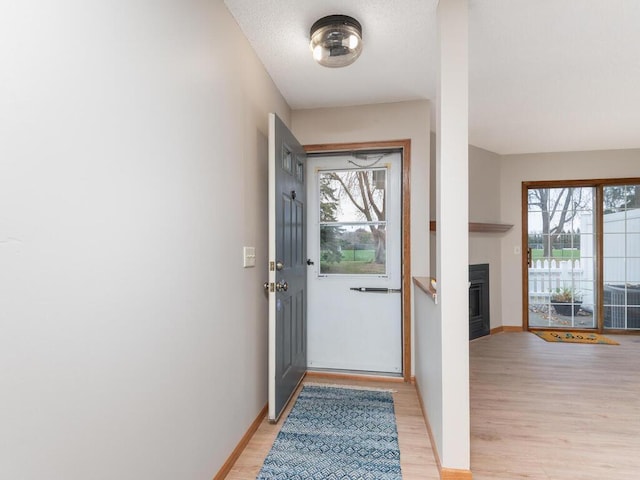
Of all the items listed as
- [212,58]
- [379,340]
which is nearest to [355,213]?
[379,340]

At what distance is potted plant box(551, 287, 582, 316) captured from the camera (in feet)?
14.2

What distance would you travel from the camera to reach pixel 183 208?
132 cm

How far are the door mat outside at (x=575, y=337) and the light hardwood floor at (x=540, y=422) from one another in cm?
48

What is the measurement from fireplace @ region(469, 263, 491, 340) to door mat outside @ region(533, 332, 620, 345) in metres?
0.69

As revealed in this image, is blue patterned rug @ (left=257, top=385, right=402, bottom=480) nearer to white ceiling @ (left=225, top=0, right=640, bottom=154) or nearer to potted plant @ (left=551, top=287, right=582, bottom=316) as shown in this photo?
white ceiling @ (left=225, top=0, right=640, bottom=154)

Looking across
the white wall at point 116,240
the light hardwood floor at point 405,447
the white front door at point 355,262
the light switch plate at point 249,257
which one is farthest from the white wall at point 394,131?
the light switch plate at point 249,257

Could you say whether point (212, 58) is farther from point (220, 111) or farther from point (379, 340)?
point (379, 340)

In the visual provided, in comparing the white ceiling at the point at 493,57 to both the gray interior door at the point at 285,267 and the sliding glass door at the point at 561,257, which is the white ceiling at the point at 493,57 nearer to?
the gray interior door at the point at 285,267

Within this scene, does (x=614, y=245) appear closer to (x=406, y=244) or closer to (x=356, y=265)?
(x=406, y=244)

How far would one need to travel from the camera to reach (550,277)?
4348mm

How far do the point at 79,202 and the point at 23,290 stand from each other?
0.26 metres

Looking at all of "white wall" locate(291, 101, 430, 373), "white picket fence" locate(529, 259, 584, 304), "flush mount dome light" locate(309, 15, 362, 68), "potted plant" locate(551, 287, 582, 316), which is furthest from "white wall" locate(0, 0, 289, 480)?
"potted plant" locate(551, 287, 582, 316)

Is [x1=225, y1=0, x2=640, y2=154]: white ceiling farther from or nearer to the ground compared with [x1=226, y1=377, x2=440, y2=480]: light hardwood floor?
farther from the ground

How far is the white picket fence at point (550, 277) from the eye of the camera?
170 inches
